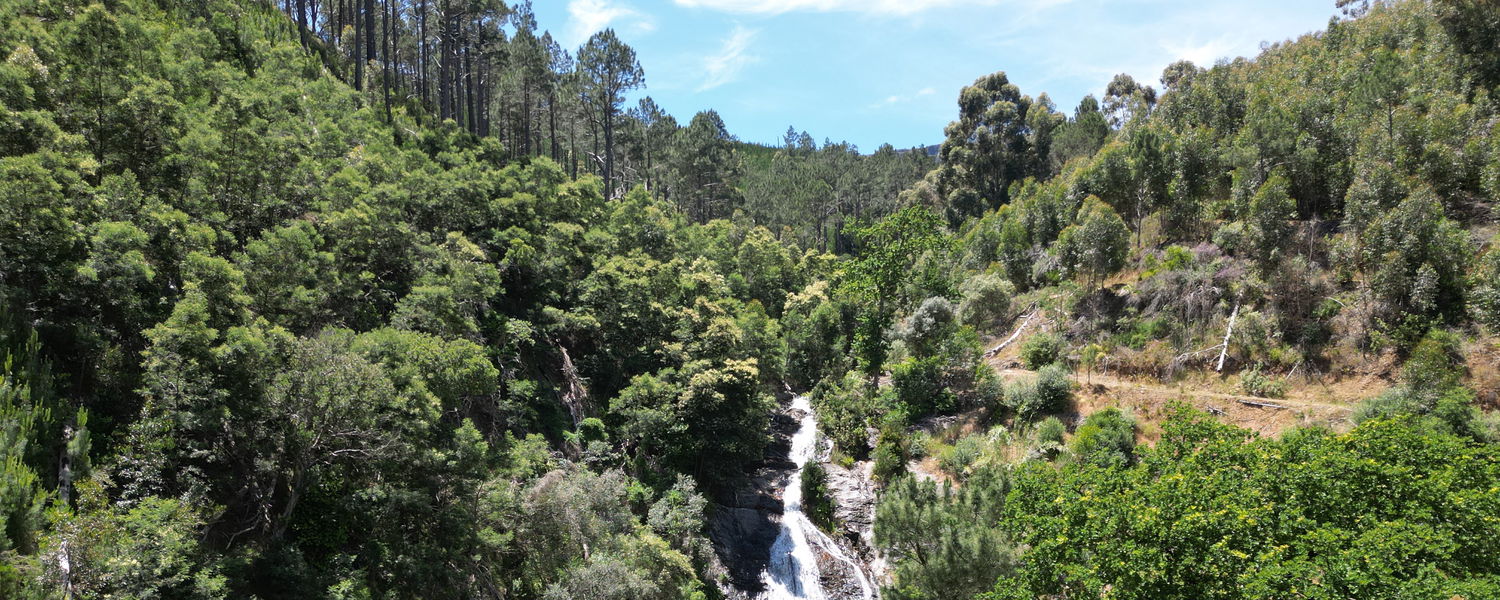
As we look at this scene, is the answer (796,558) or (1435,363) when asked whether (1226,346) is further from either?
Result: (796,558)

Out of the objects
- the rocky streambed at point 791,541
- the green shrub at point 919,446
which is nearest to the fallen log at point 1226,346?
the green shrub at point 919,446

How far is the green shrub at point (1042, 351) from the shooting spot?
3600cm

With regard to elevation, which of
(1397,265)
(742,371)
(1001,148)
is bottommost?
(742,371)

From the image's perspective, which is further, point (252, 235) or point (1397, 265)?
point (1397, 265)

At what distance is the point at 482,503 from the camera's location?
21.1m

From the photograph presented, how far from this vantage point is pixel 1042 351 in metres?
36.2

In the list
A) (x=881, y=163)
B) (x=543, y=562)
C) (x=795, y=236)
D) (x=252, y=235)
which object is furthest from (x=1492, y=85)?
(x=881, y=163)

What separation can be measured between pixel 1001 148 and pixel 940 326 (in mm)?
37049

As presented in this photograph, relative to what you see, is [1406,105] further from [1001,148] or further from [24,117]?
[24,117]

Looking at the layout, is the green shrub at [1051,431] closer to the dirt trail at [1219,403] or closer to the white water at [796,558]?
the dirt trail at [1219,403]

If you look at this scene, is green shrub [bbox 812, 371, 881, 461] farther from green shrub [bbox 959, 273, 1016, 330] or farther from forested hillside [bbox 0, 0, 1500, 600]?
green shrub [bbox 959, 273, 1016, 330]

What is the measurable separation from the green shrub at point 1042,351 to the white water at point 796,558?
46.5 ft

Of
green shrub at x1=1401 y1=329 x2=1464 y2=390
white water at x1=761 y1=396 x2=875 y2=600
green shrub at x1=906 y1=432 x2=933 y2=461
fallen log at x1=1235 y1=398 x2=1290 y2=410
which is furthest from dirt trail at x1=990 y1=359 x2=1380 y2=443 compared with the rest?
white water at x1=761 y1=396 x2=875 y2=600

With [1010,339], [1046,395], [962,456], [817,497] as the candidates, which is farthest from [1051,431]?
[1010,339]
